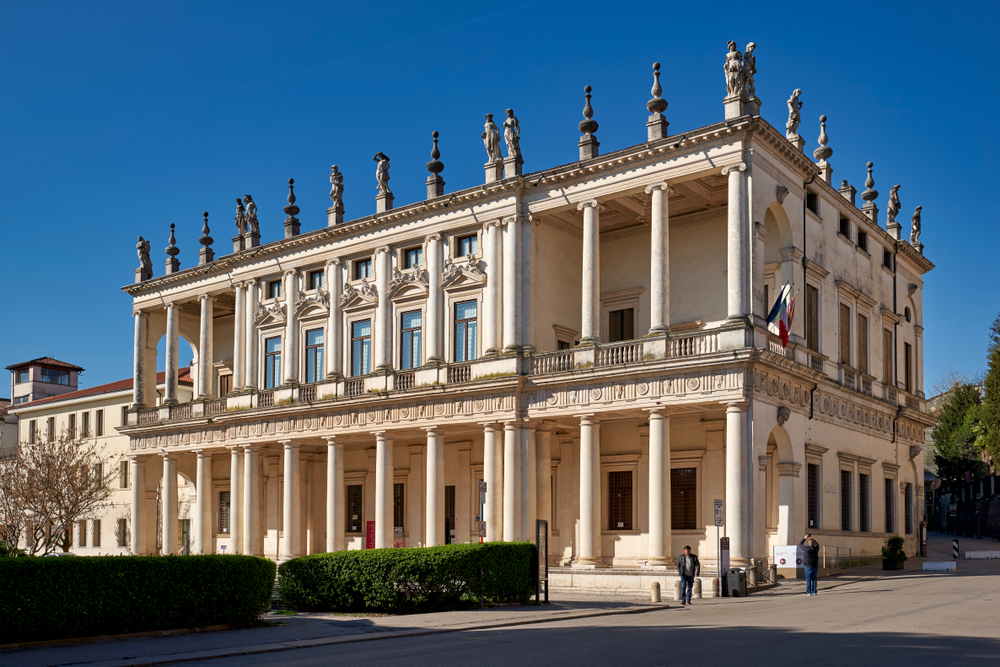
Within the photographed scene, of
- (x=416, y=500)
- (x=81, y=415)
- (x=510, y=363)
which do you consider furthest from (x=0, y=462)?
(x=510, y=363)

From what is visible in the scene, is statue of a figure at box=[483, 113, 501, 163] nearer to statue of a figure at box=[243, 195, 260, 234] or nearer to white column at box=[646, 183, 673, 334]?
white column at box=[646, 183, 673, 334]

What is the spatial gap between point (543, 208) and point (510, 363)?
5.82 meters

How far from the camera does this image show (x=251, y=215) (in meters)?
48.5

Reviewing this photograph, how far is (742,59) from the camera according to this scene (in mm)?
32656

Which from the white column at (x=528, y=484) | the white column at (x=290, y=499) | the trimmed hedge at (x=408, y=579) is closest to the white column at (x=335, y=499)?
the white column at (x=290, y=499)

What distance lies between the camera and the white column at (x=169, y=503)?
49219mm

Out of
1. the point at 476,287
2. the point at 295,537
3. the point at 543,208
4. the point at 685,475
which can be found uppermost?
the point at 543,208

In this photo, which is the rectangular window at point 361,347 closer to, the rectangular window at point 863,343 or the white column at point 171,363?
the white column at point 171,363

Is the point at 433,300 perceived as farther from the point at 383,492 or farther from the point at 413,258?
the point at 383,492

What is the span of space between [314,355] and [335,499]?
23.0 feet

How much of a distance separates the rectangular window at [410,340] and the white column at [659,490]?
12451 mm

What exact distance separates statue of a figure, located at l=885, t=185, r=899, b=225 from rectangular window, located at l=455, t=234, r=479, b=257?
19.7 m

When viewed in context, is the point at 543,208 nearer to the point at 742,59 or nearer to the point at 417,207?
the point at 417,207

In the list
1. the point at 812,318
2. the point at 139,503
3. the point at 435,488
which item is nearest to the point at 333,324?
the point at 435,488
